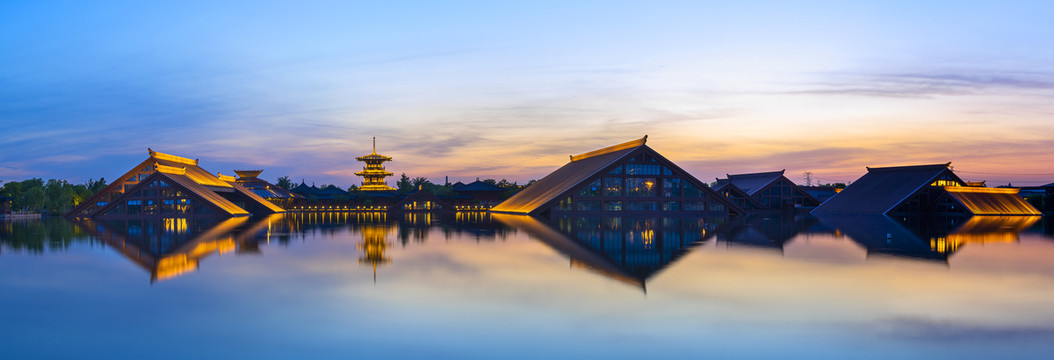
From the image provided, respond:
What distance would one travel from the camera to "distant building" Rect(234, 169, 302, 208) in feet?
259

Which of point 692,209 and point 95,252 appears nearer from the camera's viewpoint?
point 95,252

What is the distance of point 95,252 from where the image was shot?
20953 mm

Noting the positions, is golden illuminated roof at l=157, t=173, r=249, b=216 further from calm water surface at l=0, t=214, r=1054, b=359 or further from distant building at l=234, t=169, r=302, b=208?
calm water surface at l=0, t=214, r=1054, b=359

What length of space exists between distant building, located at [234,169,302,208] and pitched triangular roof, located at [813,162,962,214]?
58.7 m

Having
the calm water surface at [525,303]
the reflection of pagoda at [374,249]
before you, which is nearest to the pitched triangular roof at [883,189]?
the calm water surface at [525,303]

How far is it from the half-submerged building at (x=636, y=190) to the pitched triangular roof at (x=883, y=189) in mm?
14835

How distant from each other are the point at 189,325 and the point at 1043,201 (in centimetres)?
9955

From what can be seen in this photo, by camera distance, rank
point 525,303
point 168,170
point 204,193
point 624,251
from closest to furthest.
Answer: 1. point 525,303
2. point 624,251
3. point 204,193
4. point 168,170

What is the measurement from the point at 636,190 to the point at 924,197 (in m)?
32.1

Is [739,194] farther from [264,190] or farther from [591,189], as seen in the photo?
[264,190]

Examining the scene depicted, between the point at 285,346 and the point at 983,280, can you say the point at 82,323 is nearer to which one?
the point at 285,346

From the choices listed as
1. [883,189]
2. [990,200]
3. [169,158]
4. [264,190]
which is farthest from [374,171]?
[990,200]

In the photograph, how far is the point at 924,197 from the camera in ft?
227

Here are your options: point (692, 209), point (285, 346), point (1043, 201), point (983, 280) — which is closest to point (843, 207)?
point (692, 209)
